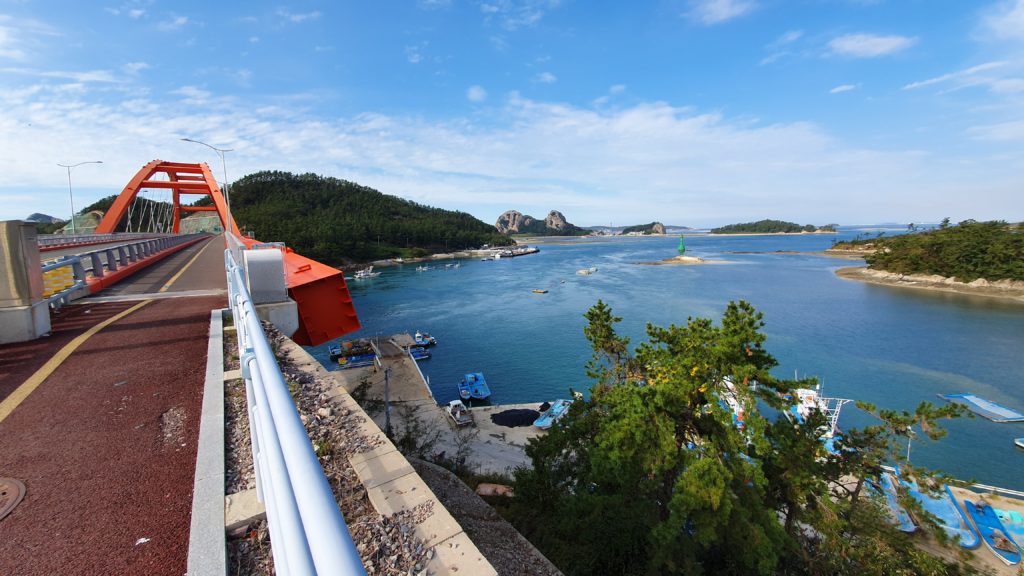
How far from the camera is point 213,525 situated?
2246 millimetres

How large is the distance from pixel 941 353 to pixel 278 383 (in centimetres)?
4643

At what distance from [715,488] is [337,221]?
111 m

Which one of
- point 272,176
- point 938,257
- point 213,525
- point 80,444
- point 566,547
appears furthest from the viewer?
point 272,176

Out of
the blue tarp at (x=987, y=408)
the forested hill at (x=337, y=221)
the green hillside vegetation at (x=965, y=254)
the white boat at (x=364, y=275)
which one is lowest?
the blue tarp at (x=987, y=408)

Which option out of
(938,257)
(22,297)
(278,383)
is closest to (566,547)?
(278,383)

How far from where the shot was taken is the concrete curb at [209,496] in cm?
203

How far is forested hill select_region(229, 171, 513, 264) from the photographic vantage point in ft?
274

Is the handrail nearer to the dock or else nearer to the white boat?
the dock

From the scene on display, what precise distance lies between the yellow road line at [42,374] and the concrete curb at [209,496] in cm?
145

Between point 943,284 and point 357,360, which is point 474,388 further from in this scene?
point 943,284

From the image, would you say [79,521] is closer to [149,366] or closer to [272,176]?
[149,366]

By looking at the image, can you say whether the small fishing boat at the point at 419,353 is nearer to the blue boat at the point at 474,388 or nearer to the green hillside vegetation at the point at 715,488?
the blue boat at the point at 474,388

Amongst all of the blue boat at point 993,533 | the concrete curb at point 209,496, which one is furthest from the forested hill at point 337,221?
the blue boat at point 993,533

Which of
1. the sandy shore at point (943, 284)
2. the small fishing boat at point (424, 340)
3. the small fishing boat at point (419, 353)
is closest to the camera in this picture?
the small fishing boat at point (419, 353)
